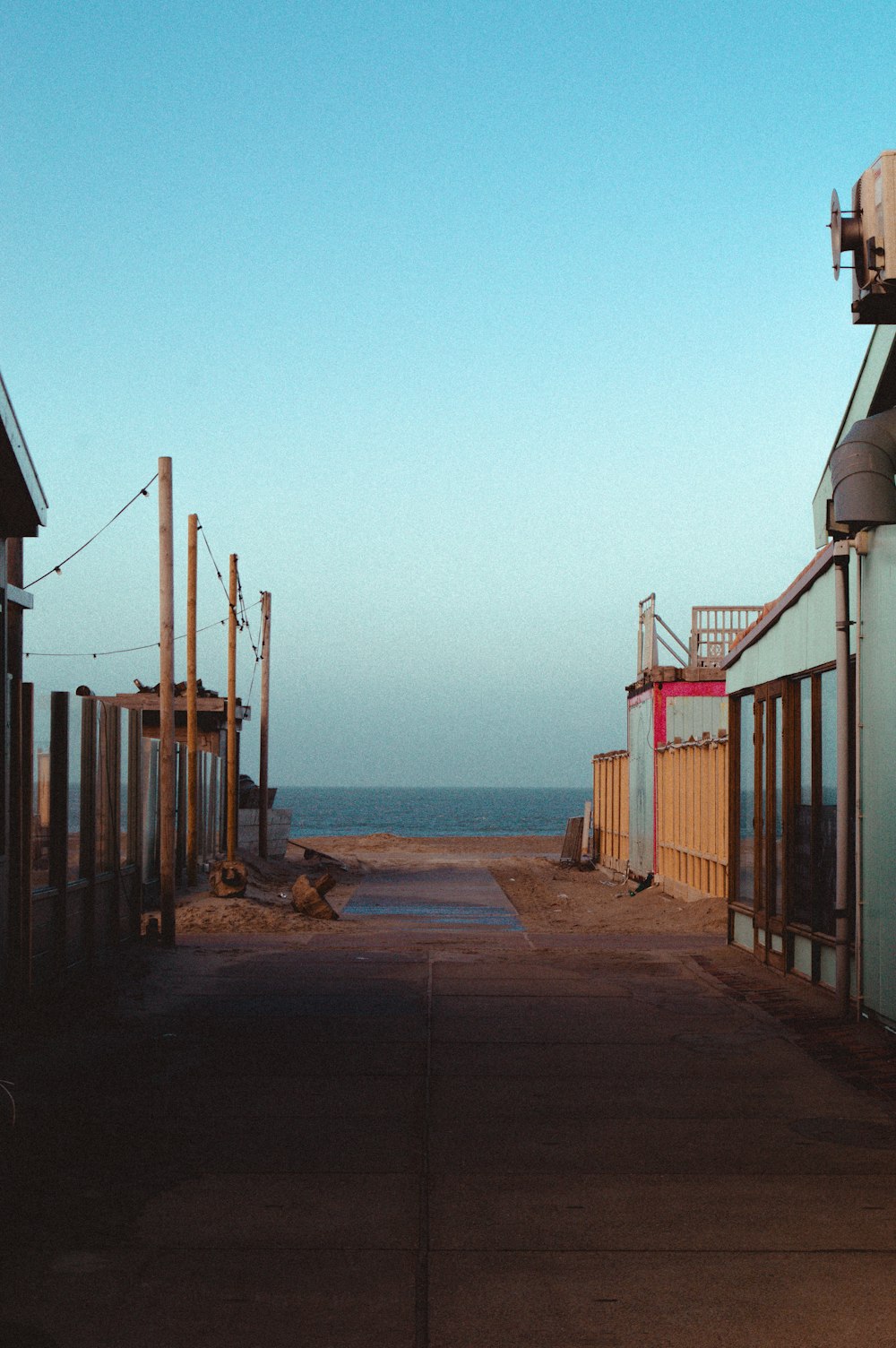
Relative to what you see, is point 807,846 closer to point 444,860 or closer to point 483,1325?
point 483,1325

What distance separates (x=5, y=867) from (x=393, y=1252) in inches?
229

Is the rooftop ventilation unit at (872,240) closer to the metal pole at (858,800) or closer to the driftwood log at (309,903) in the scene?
the metal pole at (858,800)

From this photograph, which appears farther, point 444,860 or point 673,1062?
point 444,860

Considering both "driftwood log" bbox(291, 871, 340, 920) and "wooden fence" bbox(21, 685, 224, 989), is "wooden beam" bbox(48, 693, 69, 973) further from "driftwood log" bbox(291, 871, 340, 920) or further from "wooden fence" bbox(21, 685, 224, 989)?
"driftwood log" bbox(291, 871, 340, 920)

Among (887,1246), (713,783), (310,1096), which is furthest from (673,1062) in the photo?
(713,783)

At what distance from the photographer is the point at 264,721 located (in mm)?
31500

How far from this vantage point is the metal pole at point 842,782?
9.50 m

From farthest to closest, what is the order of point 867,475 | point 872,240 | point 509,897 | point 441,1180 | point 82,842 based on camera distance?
1. point 509,897
2. point 82,842
3. point 867,475
4. point 872,240
5. point 441,1180

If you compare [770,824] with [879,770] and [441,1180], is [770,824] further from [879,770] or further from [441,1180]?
[441,1180]

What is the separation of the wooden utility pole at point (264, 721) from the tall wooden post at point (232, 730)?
506 cm

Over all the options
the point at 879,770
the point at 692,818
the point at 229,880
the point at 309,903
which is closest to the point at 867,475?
the point at 879,770

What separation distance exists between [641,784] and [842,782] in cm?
1443

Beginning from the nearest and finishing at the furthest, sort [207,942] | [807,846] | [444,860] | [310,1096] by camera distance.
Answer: [310,1096]
[807,846]
[207,942]
[444,860]

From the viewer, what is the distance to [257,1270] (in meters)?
4.56
